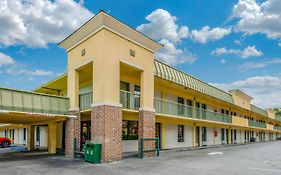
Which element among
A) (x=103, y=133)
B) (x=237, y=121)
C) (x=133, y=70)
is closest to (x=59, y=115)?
(x=103, y=133)

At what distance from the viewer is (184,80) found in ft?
78.4

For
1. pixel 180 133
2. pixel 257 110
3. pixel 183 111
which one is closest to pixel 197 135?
pixel 180 133

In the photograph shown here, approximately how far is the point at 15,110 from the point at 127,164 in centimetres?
688

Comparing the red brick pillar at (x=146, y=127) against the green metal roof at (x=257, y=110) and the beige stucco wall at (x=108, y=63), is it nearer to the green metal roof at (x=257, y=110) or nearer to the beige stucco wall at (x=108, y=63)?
the beige stucco wall at (x=108, y=63)

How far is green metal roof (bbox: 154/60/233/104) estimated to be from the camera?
66.9 ft

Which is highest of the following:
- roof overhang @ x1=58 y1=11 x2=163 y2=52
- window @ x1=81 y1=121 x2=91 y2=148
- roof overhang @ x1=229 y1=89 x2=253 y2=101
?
roof overhang @ x1=58 y1=11 x2=163 y2=52

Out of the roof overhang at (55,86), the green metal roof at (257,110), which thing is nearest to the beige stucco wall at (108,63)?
the roof overhang at (55,86)

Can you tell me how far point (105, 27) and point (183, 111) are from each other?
13009mm

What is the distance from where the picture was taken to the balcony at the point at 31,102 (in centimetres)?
1465

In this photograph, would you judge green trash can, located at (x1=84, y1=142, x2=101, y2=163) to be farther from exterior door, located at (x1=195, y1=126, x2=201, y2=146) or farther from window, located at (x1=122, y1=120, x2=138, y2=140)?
exterior door, located at (x1=195, y1=126, x2=201, y2=146)

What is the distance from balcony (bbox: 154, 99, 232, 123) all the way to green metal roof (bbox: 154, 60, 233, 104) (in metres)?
1.94

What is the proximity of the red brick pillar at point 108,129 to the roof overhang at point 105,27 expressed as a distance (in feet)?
14.7

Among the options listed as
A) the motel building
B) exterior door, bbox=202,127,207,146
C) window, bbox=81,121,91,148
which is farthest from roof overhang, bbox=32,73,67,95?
exterior door, bbox=202,127,207,146

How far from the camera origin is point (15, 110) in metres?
14.9
